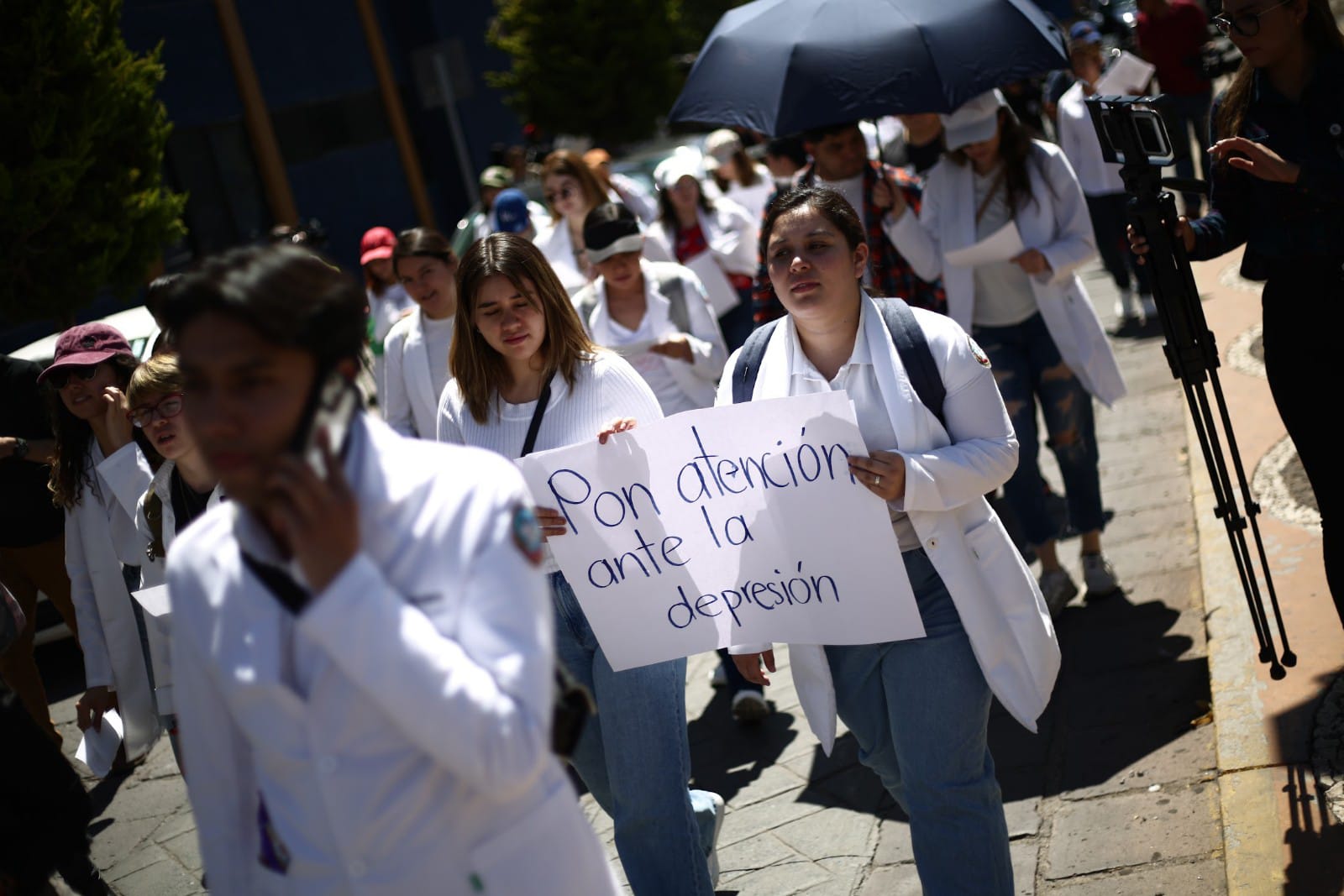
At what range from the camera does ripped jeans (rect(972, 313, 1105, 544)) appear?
19.4 feet

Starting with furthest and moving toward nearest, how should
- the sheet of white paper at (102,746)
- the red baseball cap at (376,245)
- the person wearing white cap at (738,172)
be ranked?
the person wearing white cap at (738,172), the red baseball cap at (376,245), the sheet of white paper at (102,746)

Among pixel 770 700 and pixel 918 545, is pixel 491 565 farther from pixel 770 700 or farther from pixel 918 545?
pixel 770 700

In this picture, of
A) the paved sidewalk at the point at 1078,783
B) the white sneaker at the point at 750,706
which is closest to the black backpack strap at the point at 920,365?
the paved sidewalk at the point at 1078,783

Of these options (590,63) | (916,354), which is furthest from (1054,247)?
(590,63)

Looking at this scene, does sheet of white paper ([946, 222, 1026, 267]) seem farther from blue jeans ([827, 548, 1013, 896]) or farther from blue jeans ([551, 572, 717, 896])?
blue jeans ([551, 572, 717, 896])

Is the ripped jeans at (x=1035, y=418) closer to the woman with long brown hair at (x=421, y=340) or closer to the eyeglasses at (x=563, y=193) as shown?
the woman with long brown hair at (x=421, y=340)

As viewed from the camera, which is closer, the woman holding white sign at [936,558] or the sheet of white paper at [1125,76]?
the woman holding white sign at [936,558]

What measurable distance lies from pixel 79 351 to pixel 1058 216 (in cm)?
390

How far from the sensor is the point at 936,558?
11.3 feet

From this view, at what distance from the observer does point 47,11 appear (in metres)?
8.41

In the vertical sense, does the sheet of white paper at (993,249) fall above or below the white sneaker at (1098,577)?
above

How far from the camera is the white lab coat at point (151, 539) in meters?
4.39

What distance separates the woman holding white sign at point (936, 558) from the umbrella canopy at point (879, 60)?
2.07 m

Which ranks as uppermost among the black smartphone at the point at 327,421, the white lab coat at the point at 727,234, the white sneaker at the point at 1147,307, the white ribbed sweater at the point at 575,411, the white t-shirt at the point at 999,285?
the black smartphone at the point at 327,421
